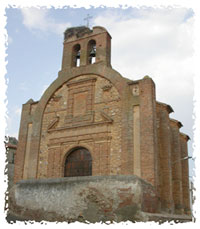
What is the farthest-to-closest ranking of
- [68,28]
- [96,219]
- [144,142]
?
[68,28] < [144,142] < [96,219]

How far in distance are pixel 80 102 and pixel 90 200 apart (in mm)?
7047

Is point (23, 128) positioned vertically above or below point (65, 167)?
above

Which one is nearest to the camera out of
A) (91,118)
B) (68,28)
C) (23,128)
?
(91,118)

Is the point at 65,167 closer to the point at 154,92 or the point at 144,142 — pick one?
the point at 144,142

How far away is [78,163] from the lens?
1366 centimetres

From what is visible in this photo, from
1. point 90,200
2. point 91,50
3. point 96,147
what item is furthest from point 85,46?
point 90,200

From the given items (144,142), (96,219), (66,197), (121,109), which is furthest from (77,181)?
(121,109)

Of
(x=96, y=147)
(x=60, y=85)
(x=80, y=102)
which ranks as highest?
(x=60, y=85)

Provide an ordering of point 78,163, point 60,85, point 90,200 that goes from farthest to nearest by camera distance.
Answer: point 60,85 < point 78,163 < point 90,200

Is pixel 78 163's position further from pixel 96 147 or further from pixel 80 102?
pixel 80 102

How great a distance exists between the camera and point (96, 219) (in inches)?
318

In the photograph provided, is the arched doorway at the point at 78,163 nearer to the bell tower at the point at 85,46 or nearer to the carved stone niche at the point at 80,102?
the carved stone niche at the point at 80,102

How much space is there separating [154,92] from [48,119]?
5932 millimetres

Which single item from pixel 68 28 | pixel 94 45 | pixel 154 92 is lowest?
→ pixel 154 92
